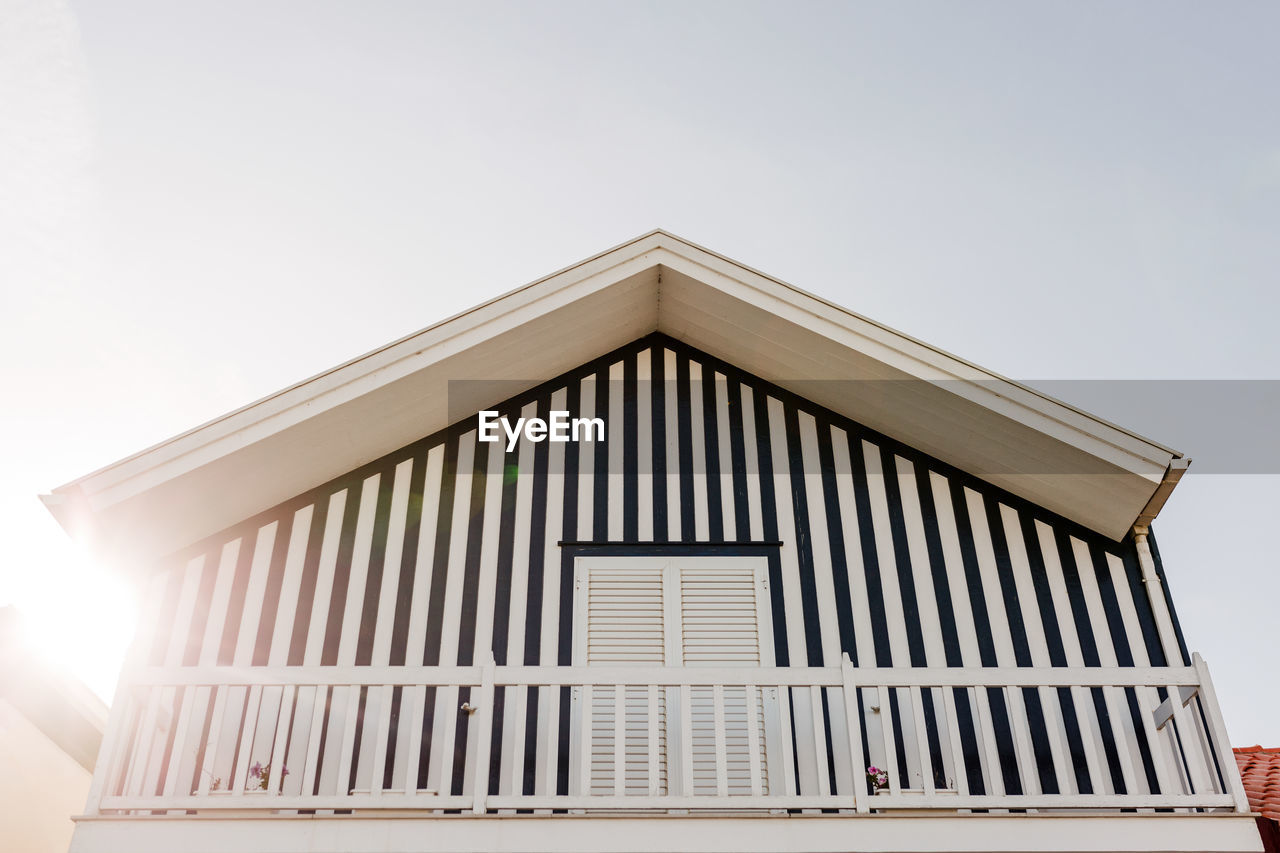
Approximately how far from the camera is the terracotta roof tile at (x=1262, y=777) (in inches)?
363

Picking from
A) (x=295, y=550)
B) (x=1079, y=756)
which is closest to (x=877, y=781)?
(x=1079, y=756)

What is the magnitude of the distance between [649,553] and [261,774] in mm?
3617

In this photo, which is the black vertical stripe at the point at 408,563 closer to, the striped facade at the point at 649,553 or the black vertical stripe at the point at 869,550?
the striped facade at the point at 649,553

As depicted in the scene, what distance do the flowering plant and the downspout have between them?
23.6ft

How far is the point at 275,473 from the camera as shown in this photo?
27.2 feet

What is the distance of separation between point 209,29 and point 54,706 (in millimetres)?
6499

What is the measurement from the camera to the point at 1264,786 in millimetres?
10023

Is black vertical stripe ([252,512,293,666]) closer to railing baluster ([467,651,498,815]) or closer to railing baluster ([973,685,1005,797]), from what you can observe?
railing baluster ([467,651,498,815])

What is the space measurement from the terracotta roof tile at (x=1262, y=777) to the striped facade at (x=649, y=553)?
→ 7.59 feet

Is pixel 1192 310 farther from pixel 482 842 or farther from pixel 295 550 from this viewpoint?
pixel 295 550

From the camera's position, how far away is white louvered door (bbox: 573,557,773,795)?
7691 millimetres

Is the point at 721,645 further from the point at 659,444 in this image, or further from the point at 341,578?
the point at 341,578

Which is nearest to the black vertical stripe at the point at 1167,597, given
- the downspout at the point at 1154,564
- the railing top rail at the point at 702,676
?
the downspout at the point at 1154,564

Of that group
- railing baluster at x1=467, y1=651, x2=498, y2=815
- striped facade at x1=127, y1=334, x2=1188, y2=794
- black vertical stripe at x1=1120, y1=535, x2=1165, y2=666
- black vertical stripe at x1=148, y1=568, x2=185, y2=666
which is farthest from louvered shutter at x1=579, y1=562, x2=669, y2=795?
black vertical stripe at x1=1120, y1=535, x2=1165, y2=666
